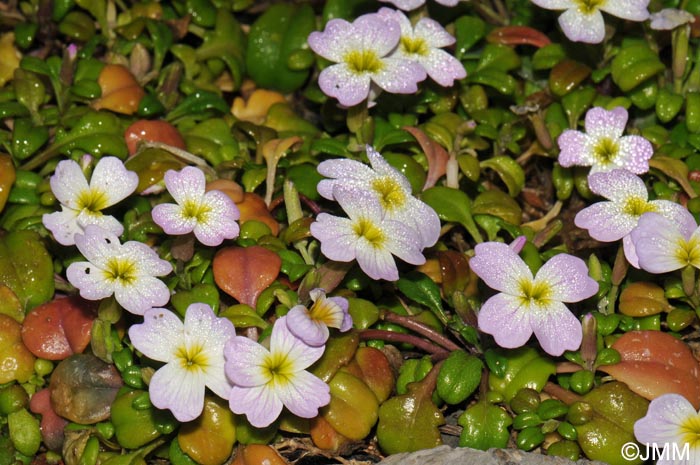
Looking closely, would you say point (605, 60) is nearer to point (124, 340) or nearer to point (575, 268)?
point (575, 268)

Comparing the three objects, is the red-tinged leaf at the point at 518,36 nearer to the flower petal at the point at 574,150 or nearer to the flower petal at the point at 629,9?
the flower petal at the point at 629,9

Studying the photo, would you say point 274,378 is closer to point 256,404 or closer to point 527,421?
point 256,404

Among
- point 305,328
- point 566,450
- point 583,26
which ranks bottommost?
point 566,450

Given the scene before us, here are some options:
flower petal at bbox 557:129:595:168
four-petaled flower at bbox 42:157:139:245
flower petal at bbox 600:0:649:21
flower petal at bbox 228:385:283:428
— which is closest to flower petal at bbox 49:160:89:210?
four-petaled flower at bbox 42:157:139:245

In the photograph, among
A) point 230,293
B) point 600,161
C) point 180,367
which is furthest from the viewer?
point 600,161

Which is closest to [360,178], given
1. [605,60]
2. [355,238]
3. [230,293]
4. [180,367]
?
[355,238]

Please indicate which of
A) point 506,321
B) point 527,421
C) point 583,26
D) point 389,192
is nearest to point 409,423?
point 527,421
